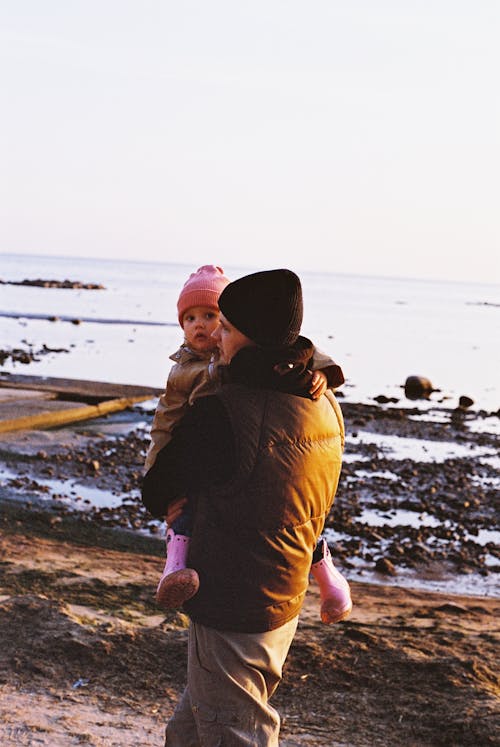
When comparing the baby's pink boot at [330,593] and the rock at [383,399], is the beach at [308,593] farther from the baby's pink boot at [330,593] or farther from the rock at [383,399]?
the baby's pink boot at [330,593]

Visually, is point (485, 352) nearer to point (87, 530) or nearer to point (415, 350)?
point (415, 350)

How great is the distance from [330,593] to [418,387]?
73.6 feet

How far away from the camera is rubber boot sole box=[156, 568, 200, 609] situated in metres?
2.80

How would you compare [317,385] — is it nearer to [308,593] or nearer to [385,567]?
[308,593]

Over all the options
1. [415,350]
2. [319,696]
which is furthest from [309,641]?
[415,350]

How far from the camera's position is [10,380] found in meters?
19.4

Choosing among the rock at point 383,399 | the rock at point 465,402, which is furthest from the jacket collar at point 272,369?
the rock at point 465,402

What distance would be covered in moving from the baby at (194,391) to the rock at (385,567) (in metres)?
5.68

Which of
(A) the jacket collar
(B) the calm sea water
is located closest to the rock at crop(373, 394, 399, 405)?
(B) the calm sea water

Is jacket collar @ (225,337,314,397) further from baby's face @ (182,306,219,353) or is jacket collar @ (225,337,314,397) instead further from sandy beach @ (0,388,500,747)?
sandy beach @ (0,388,500,747)

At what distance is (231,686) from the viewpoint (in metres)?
2.88

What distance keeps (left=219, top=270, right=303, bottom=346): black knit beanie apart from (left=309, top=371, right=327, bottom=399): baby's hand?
6.3 inches

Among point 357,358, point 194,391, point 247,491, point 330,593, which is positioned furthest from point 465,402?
point 247,491

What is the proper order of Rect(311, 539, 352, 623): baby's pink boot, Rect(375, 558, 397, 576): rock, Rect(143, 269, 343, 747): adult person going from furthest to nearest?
Rect(375, 558, 397, 576): rock < Rect(311, 539, 352, 623): baby's pink boot < Rect(143, 269, 343, 747): adult person
